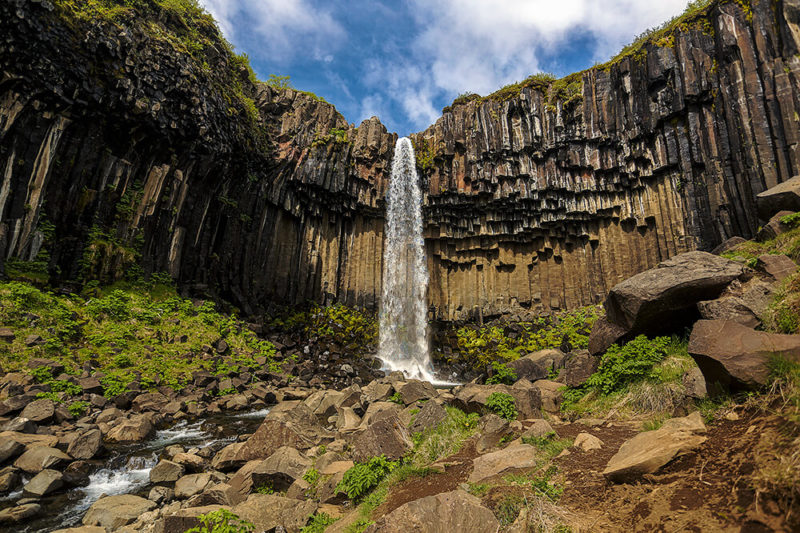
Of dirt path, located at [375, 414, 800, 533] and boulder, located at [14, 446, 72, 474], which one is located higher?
dirt path, located at [375, 414, 800, 533]

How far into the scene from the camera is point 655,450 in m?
3.99

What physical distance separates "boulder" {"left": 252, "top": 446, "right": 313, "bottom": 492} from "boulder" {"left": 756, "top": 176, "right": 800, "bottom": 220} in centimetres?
1505

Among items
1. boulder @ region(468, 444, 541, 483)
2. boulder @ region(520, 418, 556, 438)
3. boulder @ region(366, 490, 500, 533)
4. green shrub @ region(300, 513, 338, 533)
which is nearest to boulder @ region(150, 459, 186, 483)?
green shrub @ region(300, 513, 338, 533)

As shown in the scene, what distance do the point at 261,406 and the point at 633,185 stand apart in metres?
27.6

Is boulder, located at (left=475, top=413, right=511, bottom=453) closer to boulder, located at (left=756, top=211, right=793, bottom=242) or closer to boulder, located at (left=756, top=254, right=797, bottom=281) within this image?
boulder, located at (left=756, top=254, right=797, bottom=281)

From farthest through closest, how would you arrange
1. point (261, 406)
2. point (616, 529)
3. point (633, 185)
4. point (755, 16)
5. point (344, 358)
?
1. point (633, 185)
2. point (344, 358)
3. point (755, 16)
4. point (261, 406)
5. point (616, 529)

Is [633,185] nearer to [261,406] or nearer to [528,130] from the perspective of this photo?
[528,130]

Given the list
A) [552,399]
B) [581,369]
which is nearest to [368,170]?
[581,369]

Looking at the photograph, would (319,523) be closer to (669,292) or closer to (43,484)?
(43,484)

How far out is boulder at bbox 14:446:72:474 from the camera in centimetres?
805

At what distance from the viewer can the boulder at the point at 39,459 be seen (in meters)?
8.05

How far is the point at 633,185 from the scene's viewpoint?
2725 centimetres

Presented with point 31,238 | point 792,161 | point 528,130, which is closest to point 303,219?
point 31,238

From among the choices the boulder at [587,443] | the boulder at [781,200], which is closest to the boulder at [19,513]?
the boulder at [587,443]
